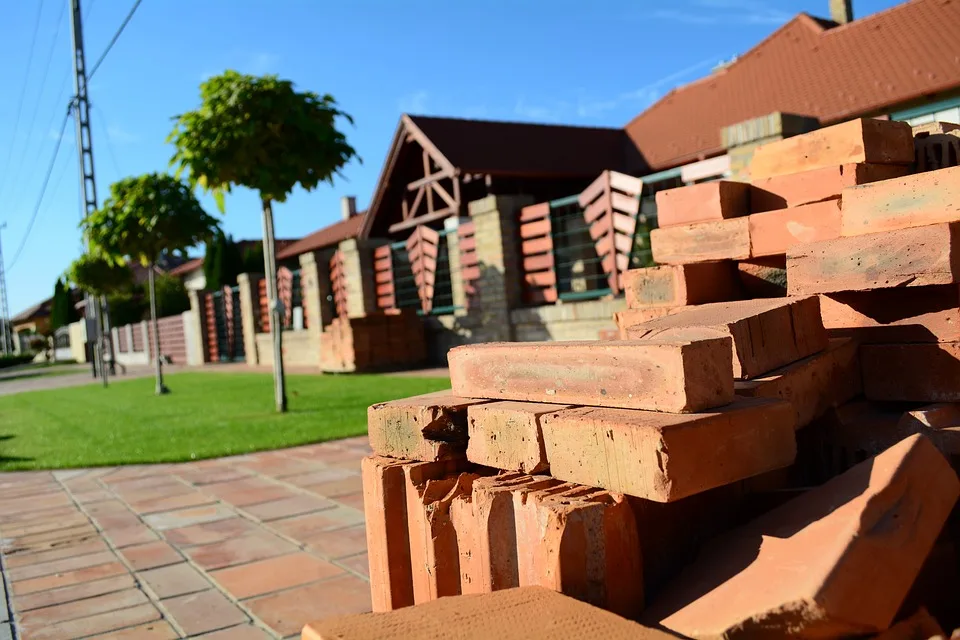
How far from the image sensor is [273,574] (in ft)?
12.7

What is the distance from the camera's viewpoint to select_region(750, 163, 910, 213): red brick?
3.24 m

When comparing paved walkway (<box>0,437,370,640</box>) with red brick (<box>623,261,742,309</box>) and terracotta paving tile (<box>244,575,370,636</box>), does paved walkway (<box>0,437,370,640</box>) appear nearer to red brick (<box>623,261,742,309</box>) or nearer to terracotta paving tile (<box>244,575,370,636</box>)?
terracotta paving tile (<box>244,575,370,636</box>)

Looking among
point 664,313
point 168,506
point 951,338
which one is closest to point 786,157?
point 664,313

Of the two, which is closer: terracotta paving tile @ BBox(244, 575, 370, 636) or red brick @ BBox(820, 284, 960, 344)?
red brick @ BBox(820, 284, 960, 344)

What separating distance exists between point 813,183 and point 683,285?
26.5 inches

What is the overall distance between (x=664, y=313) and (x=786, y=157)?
0.90 metres

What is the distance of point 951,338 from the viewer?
282cm

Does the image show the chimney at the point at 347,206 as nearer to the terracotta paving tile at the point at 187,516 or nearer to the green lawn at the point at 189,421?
the green lawn at the point at 189,421

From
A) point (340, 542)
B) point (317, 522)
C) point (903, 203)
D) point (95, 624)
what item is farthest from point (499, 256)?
point (903, 203)

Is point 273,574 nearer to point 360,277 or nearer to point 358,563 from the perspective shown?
point 358,563

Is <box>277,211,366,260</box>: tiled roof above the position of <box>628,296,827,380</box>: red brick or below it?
above

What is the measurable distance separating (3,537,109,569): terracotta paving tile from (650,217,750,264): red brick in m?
3.45

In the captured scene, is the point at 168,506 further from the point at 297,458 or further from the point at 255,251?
the point at 255,251

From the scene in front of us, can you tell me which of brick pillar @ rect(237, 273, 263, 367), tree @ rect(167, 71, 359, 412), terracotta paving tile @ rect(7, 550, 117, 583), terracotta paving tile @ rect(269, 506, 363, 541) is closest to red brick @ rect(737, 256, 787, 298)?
terracotta paving tile @ rect(269, 506, 363, 541)
